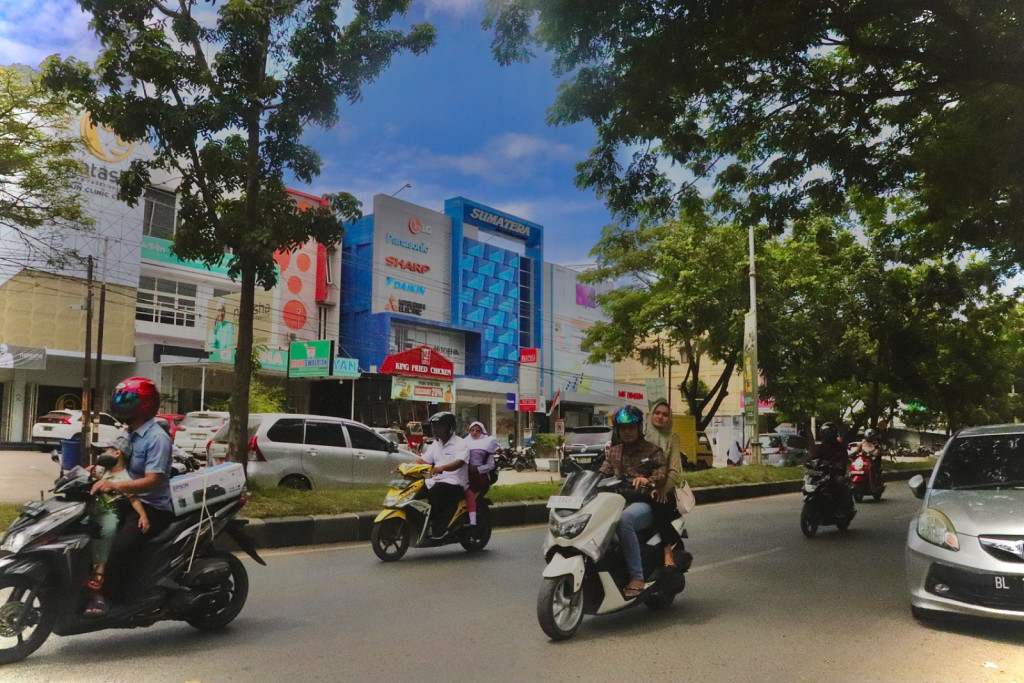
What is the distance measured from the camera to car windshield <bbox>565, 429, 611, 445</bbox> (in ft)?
75.8

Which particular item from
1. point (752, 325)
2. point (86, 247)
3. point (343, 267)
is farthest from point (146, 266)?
point (752, 325)

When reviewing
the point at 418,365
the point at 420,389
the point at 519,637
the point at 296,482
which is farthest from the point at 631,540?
the point at 418,365

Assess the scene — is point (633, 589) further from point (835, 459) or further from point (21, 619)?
point (835, 459)

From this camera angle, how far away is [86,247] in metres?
27.5

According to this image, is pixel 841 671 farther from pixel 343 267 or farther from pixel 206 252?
pixel 343 267

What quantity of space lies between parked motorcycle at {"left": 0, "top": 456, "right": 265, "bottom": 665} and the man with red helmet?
0.28ft

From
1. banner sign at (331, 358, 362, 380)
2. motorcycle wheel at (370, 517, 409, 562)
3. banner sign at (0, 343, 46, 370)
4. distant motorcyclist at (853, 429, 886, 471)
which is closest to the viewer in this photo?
motorcycle wheel at (370, 517, 409, 562)

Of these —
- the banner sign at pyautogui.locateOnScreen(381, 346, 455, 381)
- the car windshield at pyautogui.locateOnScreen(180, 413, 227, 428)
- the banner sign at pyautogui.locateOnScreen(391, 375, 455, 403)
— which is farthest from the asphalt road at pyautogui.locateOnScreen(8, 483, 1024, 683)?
the banner sign at pyautogui.locateOnScreen(381, 346, 455, 381)

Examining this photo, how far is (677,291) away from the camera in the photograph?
2462 cm

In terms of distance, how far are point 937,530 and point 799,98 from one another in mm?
7201

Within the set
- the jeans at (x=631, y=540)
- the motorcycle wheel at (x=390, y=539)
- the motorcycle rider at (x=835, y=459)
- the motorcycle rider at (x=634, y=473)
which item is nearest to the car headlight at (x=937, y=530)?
the motorcycle rider at (x=634, y=473)

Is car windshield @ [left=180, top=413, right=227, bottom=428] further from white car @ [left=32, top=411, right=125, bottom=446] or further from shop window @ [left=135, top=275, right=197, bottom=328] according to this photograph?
shop window @ [left=135, top=275, right=197, bottom=328]

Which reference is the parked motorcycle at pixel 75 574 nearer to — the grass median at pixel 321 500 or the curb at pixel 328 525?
the curb at pixel 328 525

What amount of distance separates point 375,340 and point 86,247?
17.3 meters
